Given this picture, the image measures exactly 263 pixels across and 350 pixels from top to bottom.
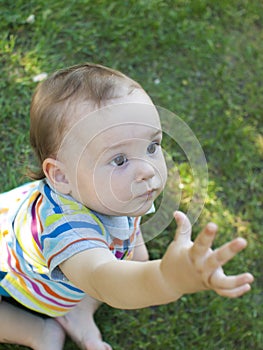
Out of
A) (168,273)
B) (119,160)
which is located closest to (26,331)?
(119,160)

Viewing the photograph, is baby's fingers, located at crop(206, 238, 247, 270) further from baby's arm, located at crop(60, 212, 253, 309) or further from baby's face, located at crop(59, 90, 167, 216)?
baby's face, located at crop(59, 90, 167, 216)

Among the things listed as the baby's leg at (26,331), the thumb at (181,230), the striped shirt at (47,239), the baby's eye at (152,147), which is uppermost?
the thumb at (181,230)

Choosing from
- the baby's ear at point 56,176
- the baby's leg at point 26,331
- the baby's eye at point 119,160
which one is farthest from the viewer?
the baby's leg at point 26,331

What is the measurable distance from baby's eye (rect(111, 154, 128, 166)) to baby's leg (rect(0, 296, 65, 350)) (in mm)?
826

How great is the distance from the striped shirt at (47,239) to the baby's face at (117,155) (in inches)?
3.2

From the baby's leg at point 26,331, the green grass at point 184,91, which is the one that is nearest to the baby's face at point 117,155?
the baby's leg at point 26,331

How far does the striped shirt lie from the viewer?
125cm

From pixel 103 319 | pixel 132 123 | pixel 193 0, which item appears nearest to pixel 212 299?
pixel 103 319

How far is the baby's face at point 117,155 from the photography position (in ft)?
3.98

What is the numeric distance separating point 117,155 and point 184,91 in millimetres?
1343

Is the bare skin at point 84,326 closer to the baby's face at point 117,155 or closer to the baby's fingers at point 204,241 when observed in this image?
the baby's face at point 117,155

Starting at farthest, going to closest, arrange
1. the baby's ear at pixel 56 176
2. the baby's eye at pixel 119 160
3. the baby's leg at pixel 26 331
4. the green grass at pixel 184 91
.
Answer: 1. the green grass at pixel 184 91
2. the baby's leg at pixel 26 331
3. the baby's ear at pixel 56 176
4. the baby's eye at pixel 119 160

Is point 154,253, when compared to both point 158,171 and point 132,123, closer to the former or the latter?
point 158,171

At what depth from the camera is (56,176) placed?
1350 mm
